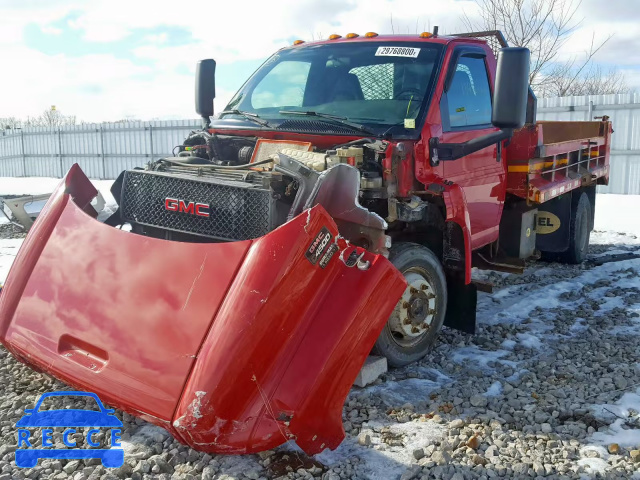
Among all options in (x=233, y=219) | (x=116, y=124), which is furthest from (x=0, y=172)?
(x=233, y=219)

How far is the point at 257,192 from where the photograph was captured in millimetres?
3596

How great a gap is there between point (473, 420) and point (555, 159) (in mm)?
3598

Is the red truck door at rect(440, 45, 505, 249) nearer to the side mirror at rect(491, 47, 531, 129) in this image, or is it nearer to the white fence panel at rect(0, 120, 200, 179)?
the side mirror at rect(491, 47, 531, 129)

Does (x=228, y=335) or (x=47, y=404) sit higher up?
(x=228, y=335)

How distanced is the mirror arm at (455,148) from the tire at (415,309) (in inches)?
25.2

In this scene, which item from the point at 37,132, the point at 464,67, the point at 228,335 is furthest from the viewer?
the point at 37,132

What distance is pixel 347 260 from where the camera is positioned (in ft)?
10.7

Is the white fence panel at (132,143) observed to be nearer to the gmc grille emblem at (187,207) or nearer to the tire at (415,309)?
the gmc grille emblem at (187,207)

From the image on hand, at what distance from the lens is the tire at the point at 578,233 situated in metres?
7.55

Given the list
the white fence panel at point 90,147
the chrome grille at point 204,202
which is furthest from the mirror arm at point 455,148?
the white fence panel at point 90,147

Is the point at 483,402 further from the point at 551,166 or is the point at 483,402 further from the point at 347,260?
the point at 551,166

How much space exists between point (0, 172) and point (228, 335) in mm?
27621

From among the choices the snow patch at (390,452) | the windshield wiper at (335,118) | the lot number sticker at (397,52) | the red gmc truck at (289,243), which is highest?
the lot number sticker at (397,52)

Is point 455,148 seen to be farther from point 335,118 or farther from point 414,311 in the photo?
point 414,311
